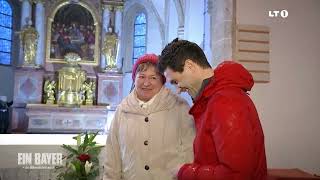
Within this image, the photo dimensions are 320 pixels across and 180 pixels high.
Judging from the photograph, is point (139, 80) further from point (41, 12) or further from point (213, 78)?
point (41, 12)

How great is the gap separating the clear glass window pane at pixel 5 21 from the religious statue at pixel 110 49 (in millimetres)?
3773

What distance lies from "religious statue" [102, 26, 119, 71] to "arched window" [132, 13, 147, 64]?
1.35 m

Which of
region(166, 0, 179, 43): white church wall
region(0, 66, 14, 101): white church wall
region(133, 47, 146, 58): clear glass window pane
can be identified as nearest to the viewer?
region(166, 0, 179, 43): white church wall

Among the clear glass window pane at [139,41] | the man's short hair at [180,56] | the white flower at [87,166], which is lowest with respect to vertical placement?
the white flower at [87,166]

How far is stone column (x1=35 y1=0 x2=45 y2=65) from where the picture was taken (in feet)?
43.0

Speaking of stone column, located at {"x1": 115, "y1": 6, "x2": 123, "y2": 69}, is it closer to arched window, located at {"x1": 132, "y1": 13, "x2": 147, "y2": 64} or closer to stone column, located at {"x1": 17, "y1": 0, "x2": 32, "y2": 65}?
arched window, located at {"x1": 132, "y1": 13, "x2": 147, "y2": 64}

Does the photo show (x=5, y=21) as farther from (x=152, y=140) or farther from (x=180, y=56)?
(x=180, y=56)

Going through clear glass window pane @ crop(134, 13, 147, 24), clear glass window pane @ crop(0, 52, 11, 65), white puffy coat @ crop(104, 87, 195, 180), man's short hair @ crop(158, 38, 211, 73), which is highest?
clear glass window pane @ crop(134, 13, 147, 24)

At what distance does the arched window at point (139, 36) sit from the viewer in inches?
578

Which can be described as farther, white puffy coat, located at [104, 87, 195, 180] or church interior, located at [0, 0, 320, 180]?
church interior, located at [0, 0, 320, 180]

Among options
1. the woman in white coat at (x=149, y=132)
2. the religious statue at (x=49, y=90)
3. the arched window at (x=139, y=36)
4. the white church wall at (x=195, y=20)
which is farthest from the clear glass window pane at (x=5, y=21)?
the woman in white coat at (x=149, y=132)

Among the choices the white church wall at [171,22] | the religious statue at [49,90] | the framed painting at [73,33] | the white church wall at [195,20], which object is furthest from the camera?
the framed painting at [73,33]

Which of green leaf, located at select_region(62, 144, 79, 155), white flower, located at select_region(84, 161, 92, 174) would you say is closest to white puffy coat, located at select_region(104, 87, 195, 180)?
white flower, located at select_region(84, 161, 92, 174)

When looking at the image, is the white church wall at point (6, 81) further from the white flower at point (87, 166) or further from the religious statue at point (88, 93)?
the white flower at point (87, 166)
